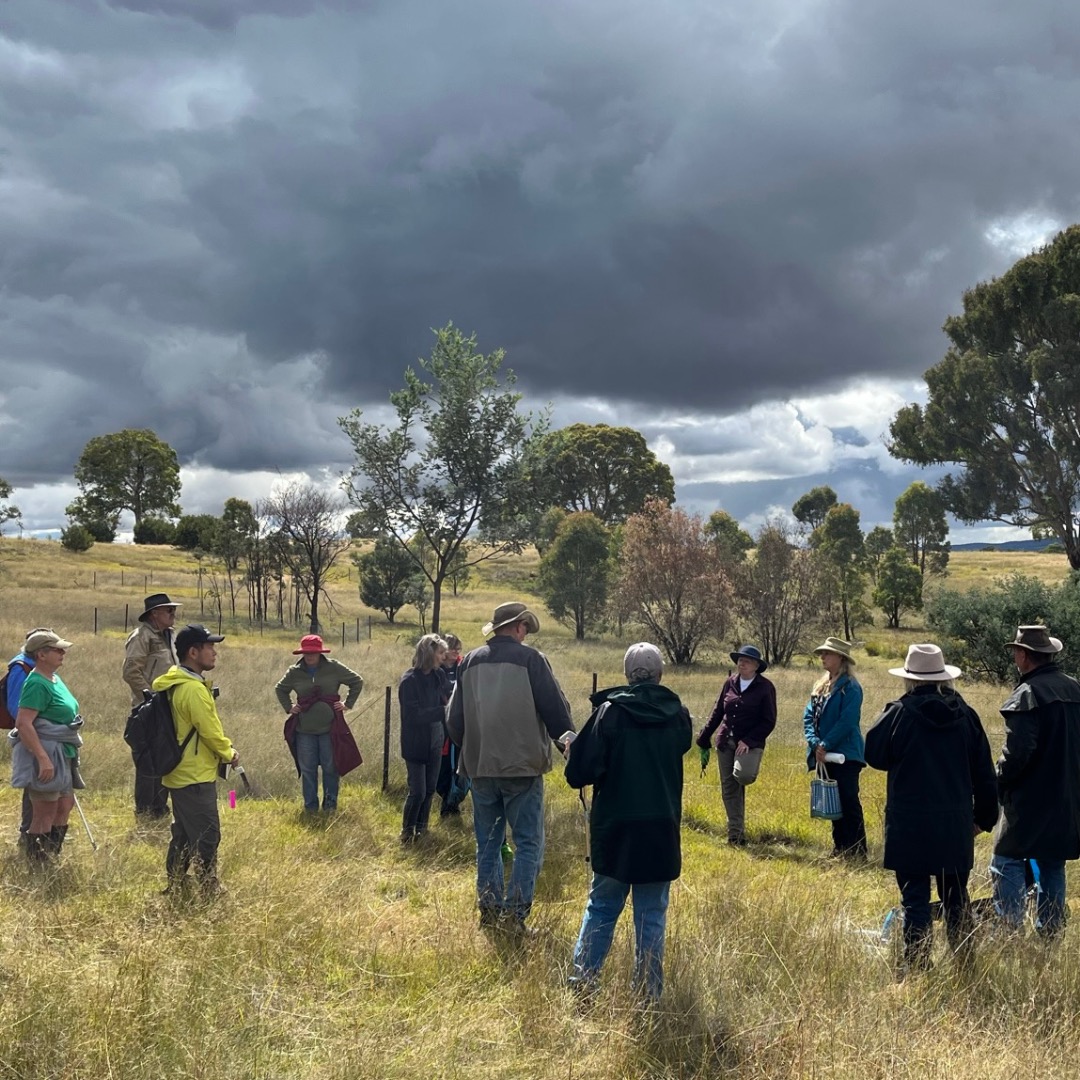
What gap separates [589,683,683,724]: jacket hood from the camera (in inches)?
161

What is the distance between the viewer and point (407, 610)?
48.3m

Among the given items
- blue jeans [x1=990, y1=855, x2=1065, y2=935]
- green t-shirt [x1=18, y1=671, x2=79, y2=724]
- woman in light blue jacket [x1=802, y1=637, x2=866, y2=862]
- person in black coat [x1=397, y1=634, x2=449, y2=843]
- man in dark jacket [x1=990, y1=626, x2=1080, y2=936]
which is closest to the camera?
man in dark jacket [x1=990, y1=626, x2=1080, y2=936]

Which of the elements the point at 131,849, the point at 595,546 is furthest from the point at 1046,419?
Answer: the point at 131,849

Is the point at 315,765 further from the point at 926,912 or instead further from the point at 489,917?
the point at 926,912

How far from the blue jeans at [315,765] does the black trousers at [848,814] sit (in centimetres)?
454

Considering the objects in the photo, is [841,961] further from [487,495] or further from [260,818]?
[487,495]

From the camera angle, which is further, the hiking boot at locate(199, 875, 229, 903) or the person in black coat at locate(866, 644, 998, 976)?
the hiking boot at locate(199, 875, 229, 903)

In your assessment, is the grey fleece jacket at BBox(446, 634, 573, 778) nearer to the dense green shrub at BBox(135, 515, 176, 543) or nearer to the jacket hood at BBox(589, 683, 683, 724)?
the jacket hood at BBox(589, 683, 683, 724)

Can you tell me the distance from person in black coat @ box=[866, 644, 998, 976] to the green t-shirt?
5.40 m

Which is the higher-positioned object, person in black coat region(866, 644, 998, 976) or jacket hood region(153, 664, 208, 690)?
jacket hood region(153, 664, 208, 690)

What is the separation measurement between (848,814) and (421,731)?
377 cm

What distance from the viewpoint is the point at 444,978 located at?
424cm

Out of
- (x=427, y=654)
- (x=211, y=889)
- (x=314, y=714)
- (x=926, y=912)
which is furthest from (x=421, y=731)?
(x=926, y=912)

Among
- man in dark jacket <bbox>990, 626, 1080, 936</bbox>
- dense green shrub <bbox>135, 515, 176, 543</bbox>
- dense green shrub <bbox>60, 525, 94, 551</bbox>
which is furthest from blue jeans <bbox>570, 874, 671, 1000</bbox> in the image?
dense green shrub <bbox>135, 515, 176, 543</bbox>
